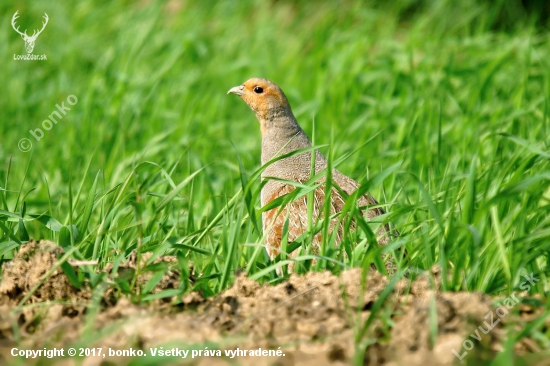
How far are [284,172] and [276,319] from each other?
159 centimetres

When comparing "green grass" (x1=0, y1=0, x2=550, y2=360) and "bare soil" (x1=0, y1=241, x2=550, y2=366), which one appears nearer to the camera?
"bare soil" (x1=0, y1=241, x2=550, y2=366)

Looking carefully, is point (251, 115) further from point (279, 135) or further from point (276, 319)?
point (276, 319)

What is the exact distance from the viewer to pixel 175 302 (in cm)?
263

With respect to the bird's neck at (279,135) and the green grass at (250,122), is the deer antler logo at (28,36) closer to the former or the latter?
the green grass at (250,122)

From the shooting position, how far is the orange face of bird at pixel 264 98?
4.43m

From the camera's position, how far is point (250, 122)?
22.0 ft

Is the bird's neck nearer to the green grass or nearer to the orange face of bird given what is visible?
the orange face of bird

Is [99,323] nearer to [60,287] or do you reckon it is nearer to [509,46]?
[60,287]

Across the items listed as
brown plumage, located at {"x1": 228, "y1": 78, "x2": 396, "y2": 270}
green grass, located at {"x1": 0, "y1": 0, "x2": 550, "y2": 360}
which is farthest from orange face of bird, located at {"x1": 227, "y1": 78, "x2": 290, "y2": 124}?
green grass, located at {"x1": 0, "y1": 0, "x2": 550, "y2": 360}

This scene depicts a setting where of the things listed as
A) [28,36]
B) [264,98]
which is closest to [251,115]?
[264,98]

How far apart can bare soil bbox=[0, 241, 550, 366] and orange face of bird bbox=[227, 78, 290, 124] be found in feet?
6.12

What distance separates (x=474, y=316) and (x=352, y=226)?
1250 millimetres

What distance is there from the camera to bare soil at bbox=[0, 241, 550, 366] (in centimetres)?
226

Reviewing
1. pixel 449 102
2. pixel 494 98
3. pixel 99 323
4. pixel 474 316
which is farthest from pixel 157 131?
pixel 474 316
